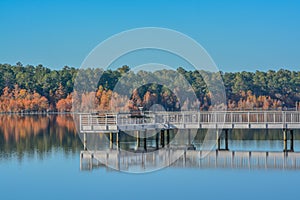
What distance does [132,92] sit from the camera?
237 feet

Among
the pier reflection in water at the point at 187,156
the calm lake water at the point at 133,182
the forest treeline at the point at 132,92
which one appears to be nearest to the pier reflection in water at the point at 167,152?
the pier reflection in water at the point at 187,156

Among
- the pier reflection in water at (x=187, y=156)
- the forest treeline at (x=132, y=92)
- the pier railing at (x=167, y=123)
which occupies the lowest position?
the pier reflection in water at (x=187, y=156)

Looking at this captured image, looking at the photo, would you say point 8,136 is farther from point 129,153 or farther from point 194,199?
point 194,199

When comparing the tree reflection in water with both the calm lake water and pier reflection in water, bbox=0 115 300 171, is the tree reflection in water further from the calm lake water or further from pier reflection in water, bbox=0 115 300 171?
the calm lake water

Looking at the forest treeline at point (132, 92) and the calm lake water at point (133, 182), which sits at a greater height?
the forest treeline at point (132, 92)

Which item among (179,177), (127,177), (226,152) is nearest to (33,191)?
(127,177)

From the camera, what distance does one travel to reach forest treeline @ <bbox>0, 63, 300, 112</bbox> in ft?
241

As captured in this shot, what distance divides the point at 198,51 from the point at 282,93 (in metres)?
60.2

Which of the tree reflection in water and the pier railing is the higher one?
the pier railing

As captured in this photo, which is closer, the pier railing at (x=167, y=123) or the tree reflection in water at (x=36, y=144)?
the pier railing at (x=167, y=123)

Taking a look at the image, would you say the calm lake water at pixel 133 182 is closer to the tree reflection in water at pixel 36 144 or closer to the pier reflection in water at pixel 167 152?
the pier reflection in water at pixel 167 152

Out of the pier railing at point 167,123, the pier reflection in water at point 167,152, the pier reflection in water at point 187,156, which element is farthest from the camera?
the pier railing at point 167,123

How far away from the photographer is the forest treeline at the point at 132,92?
73375 millimetres

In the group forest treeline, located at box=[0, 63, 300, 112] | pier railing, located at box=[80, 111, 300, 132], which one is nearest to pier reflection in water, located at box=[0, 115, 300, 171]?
pier railing, located at box=[80, 111, 300, 132]
